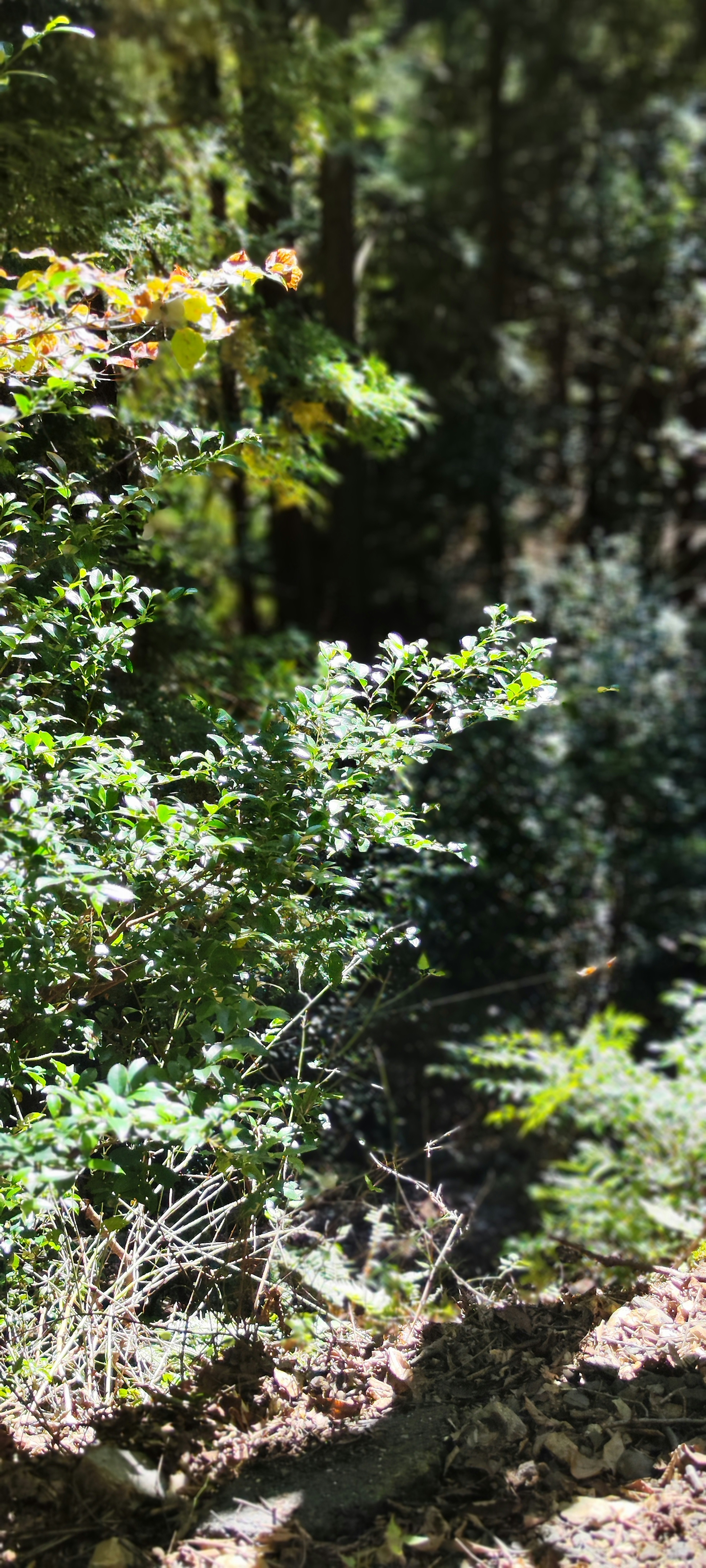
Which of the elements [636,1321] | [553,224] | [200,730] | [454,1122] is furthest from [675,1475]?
[553,224]

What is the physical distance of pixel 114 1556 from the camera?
205 cm

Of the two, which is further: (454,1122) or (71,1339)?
(454,1122)

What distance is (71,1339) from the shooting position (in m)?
2.46

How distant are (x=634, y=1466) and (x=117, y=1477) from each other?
1.10 meters

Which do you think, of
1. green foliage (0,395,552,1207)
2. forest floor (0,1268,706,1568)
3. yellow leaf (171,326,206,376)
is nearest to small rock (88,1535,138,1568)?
forest floor (0,1268,706,1568)

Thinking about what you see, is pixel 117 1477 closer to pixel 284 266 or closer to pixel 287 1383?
pixel 287 1383

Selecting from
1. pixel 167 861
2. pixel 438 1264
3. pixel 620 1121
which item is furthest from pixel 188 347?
pixel 620 1121

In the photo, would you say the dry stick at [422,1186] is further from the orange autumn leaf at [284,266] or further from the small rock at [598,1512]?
the orange autumn leaf at [284,266]

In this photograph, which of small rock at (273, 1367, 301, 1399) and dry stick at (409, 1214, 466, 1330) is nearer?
small rock at (273, 1367, 301, 1399)

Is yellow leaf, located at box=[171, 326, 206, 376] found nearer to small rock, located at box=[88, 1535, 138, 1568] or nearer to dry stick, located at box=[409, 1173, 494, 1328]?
dry stick, located at box=[409, 1173, 494, 1328]

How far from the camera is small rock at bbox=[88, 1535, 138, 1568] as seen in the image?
2039 millimetres

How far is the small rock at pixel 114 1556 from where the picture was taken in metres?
2.04

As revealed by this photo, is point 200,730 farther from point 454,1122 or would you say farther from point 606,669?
point 606,669

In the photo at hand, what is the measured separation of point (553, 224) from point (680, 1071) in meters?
10.7
